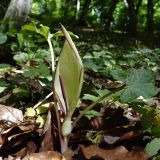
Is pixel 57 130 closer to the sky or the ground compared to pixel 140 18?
closer to the sky

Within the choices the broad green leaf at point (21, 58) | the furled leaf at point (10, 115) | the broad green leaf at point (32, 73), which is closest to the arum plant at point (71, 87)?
the furled leaf at point (10, 115)

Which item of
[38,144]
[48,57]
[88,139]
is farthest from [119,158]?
[48,57]

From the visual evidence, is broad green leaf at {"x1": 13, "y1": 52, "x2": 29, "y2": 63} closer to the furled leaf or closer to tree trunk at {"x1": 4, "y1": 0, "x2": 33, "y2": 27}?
the furled leaf

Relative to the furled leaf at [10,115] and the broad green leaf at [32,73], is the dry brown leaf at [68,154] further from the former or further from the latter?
the broad green leaf at [32,73]

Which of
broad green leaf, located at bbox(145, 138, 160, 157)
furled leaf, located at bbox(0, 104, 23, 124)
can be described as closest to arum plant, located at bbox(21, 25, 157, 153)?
broad green leaf, located at bbox(145, 138, 160, 157)

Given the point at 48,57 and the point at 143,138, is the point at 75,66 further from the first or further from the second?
the point at 48,57

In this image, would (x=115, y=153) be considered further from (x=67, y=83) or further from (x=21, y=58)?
(x=21, y=58)
